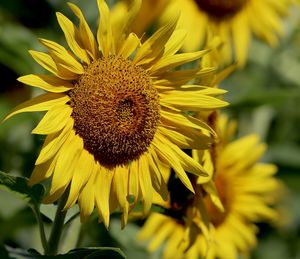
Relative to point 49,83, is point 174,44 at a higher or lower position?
higher

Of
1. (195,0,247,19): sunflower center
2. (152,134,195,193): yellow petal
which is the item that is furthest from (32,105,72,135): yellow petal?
(195,0,247,19): sunflower center

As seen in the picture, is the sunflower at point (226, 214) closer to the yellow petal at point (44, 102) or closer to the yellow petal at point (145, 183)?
the yellow petal at point (145, 183)

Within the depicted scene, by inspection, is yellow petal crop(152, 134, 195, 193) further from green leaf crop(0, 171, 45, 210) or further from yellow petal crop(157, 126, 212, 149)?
green leaf crop(0, 171, 45, 210)

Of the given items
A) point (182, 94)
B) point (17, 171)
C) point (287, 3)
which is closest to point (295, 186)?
point (287, 3)

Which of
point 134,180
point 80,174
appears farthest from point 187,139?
point 80,174

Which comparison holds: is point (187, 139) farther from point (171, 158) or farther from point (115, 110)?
point (115, 110)
